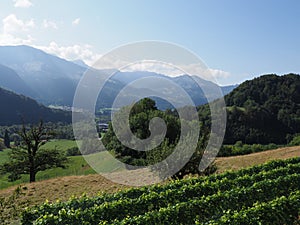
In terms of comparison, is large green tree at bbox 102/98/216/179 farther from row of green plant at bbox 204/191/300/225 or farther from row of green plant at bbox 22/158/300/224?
row of green plant at bbox 204/191/300/225

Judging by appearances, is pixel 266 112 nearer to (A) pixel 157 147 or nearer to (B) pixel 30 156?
(B) pixel 30 156

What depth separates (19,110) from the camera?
163 m

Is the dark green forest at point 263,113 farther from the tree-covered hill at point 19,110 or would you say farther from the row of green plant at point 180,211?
the tree-covered hill at point 19,110

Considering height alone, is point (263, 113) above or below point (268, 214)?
above

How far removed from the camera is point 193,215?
9.71 m

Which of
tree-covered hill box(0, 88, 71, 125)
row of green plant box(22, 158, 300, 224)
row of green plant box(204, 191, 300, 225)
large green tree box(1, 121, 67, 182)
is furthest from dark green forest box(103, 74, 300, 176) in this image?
tree-covered hill box(0, 88, 71, 125)

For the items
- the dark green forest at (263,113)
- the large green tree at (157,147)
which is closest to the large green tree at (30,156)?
the large green tree at (157,147)

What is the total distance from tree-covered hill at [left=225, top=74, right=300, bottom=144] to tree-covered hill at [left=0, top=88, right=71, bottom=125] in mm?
107783

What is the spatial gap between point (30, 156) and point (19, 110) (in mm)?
147239

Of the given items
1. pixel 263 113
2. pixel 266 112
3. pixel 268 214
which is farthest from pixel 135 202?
pixel 266 112

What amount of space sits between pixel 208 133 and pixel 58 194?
9.73 metres

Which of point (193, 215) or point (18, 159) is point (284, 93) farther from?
point (193, 215)

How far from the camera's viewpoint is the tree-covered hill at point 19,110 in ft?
522

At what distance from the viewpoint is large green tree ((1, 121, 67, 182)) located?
2744cm
